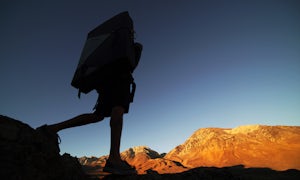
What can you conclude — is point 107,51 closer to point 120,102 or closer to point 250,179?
point 120,102

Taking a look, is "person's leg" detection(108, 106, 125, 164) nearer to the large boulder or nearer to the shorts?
the shorts

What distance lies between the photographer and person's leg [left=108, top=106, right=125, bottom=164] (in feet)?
9.11

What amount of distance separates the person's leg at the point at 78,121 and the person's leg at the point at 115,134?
0.41 m

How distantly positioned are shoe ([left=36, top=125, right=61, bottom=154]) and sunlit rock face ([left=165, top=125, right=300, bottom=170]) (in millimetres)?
55950

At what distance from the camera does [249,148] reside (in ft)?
200

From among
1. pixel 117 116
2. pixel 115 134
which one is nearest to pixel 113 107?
pixel 117 116

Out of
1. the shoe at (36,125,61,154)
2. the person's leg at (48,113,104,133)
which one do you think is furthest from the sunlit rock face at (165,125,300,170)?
the shoe at (36,125,61,154)

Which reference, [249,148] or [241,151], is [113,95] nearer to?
[241,151]

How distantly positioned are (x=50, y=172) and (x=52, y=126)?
3.14 ft

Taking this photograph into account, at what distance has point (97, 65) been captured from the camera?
2916 millimetres

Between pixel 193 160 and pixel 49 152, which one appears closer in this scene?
pixel 49 152

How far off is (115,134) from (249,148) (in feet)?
224

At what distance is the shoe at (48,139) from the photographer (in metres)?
2.54

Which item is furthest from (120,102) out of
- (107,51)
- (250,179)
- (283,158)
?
(283,158)
